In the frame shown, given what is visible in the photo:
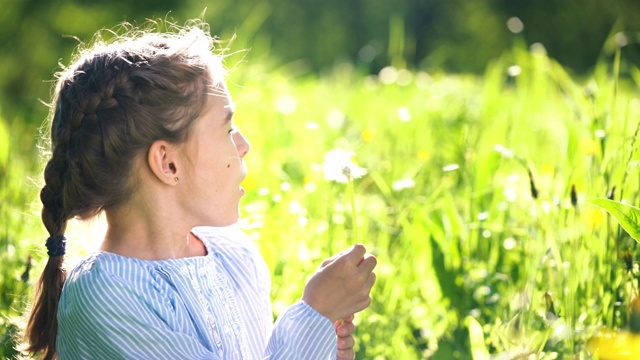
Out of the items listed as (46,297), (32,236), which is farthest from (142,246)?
(32,236)

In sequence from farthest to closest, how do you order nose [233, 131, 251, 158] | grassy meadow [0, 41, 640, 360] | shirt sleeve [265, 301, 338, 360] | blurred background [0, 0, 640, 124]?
blurred background [0, 0, 640, 124] < grassy meadow [0, 41, 640, 360] < nose [233, 131, 251, 158] < shirt sleeve [265, 301, 338, 360]

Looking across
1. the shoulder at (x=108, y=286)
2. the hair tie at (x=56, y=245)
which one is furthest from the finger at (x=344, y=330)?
the hair tie at (x=56, y=245)

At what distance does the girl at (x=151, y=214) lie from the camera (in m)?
1.44

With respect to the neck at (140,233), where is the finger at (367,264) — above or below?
below

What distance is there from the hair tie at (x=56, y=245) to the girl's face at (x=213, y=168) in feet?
0.74

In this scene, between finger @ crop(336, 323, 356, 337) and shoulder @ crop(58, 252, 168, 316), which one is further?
finger @ crop(336, 323, 356, 337)

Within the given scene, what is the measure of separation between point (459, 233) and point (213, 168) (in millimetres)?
926

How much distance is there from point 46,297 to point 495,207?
134 cm

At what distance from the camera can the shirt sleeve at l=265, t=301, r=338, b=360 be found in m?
1.51

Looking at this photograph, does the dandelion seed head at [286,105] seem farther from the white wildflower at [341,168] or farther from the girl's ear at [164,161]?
the girl's ear at [164,161]

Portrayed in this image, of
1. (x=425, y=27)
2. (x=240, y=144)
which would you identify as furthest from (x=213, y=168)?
(x=425, y=27)

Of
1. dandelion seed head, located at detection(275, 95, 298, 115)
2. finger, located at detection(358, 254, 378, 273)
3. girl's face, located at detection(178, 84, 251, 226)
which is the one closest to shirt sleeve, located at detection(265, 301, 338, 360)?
finger, located at detection(358, 254, 378, 273)

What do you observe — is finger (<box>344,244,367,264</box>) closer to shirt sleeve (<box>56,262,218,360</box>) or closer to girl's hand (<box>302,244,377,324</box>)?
girl's hand (<box>302,244,377,324</box>)

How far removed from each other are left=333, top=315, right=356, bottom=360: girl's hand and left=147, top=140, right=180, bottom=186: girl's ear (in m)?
0.43
